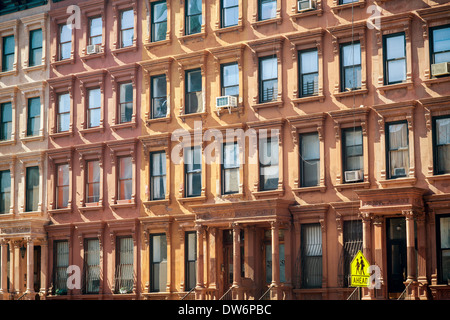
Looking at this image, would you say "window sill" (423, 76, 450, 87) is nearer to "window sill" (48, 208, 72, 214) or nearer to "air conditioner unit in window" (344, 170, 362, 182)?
"air conditioner unit in window" (344, 170, 362, 182)

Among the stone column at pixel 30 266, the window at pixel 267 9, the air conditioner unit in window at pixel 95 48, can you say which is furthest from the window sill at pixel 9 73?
the window at pixel 267 9

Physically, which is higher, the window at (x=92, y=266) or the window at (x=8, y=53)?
the window at (x=8, y=53)

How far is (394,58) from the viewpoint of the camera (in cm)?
3216

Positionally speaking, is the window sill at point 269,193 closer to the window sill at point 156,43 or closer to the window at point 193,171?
the window at point 193,171

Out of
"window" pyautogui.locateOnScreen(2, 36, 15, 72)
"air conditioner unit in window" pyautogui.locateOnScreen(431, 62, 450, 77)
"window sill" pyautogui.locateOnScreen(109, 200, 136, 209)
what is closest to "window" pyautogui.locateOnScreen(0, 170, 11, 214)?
"window" pyautogui.locateOnScreen(2, 36, 15, 72)

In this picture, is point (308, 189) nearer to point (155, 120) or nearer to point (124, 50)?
point (155, 120)

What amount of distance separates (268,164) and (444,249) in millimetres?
7790

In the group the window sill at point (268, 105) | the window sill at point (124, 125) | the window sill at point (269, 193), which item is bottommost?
the window sill at point (269, 193)

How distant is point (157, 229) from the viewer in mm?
37250

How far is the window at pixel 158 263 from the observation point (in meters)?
36.9

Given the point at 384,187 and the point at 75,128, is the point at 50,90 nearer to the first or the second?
the point at 75,128

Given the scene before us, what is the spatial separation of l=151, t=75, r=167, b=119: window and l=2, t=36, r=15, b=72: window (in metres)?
8.79

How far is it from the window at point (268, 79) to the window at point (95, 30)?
8.75 m
